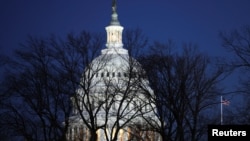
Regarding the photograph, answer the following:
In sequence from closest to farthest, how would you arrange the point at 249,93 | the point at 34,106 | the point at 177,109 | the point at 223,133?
the point at 223,133
the point at 249,93
the point at 177,109
the point at 34,106

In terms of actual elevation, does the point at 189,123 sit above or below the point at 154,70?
below

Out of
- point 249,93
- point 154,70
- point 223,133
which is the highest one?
point 154,70

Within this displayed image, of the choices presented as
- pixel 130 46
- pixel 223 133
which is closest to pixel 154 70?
pixel 130 46

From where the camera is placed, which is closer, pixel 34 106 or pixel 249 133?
pixel 249 133

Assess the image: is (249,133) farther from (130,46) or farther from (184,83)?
(130,46)

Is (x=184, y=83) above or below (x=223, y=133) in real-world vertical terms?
above

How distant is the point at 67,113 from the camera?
124ft

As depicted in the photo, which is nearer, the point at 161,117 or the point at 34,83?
the point at 161,117

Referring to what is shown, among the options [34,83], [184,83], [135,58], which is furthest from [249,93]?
[34,83]

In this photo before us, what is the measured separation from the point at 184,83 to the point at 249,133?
583 inches

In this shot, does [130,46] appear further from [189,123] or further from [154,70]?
[189,123]

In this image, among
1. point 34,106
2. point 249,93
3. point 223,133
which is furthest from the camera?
point 34,106

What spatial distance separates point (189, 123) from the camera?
3428 centimetres

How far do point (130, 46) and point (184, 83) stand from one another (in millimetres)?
6856
